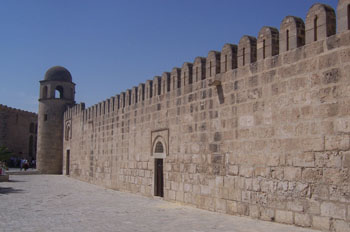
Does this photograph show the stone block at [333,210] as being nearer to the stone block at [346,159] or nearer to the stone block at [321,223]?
the stone block at [321,223]

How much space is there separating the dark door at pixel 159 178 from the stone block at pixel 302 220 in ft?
16.8

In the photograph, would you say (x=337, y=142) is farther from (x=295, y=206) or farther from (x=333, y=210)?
(x=295, y=206)

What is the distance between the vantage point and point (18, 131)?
31.8 m

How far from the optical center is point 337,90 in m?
5.34

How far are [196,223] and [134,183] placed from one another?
→ 19.3 feet

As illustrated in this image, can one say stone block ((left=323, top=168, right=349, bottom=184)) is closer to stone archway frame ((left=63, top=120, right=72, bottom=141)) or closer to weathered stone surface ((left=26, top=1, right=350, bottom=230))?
weathered stone surface ((left=26, top=1, right=350, bottom=230))

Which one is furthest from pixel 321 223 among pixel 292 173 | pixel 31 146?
pixel 31 146

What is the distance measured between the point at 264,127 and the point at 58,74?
66.9 feet

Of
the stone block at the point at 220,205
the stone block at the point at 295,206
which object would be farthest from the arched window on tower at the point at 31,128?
the stone block at the point at 295,206

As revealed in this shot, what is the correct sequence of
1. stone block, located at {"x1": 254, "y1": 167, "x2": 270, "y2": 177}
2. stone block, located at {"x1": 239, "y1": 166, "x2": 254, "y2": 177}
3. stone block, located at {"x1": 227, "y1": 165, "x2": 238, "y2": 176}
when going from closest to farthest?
stone block, located at {"x1": 254, "y1": 167, "x2": 270, "y2": 177}, stone block, located at {"x1": 239, "y1": 166, "x2": 254, "y2": 177}, stone block, located at {"x1": 227, "y1": 165, "x2": 238, "y2": 176}

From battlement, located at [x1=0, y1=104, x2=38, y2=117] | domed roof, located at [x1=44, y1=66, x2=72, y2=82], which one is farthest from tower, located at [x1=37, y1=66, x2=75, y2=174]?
battlement, located at [x1=0, y1=104, x2=38, y2=117]

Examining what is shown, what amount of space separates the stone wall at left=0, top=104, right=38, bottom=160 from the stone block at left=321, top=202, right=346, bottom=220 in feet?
96.4

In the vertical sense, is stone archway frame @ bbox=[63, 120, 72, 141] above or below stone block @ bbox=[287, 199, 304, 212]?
above

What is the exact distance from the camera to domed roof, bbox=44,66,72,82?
24.5 metres
